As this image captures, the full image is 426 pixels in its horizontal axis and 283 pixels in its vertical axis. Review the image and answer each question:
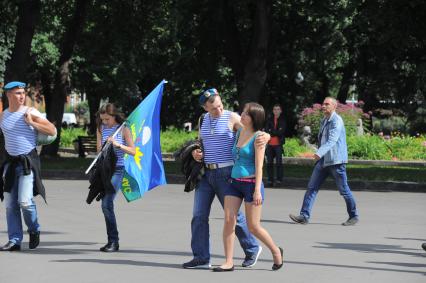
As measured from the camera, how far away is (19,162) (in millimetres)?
10086

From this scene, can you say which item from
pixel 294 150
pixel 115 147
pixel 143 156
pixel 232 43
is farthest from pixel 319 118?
pixel 115 147

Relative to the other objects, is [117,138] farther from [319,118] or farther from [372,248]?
[319,118]

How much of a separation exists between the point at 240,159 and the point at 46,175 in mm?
15220

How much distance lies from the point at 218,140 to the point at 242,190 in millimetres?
545

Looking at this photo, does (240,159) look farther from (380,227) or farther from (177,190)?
(177,190)

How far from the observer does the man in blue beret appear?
10055 mm

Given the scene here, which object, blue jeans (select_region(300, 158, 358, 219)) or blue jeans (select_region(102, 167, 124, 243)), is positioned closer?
blue jeans (select_region(102, 167, 124, 243))

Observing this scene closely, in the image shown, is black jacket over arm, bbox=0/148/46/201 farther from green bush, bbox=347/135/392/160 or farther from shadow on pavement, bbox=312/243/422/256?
green bush, bbox=347/135/392/160

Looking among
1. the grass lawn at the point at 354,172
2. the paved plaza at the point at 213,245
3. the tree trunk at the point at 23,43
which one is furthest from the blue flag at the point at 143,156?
the tree trunk at the point at 23,43

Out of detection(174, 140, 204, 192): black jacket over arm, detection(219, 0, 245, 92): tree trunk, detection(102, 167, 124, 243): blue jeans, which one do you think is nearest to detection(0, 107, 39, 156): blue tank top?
detection(102, 167, 124, 243): blue jeans

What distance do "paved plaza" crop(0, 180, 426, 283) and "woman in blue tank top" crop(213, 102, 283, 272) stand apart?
1.19 ft

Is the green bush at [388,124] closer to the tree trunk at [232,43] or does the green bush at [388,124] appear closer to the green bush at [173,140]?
the green bush at [173,140]

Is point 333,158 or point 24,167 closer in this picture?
point 24,167

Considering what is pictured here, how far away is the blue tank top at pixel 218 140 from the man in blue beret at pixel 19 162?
1.97m
